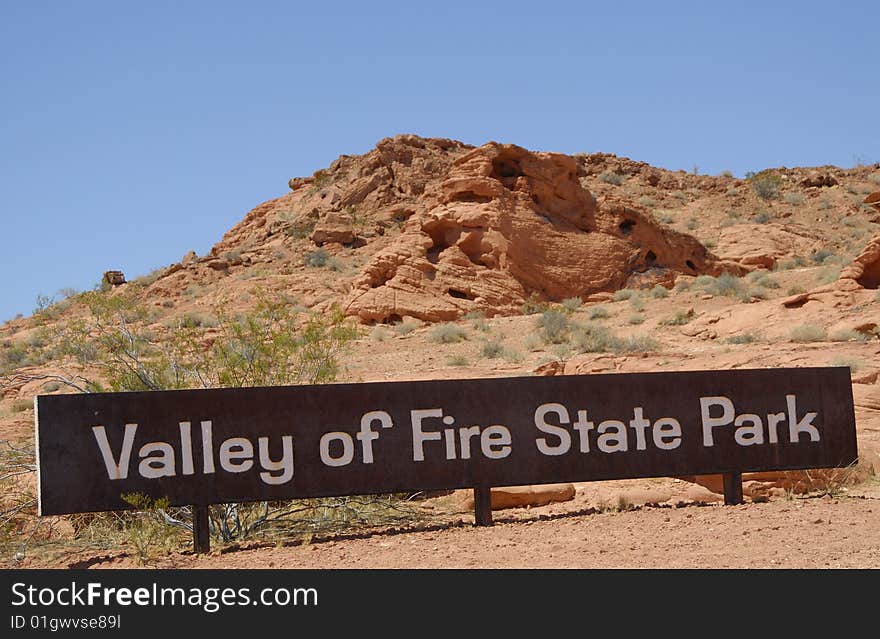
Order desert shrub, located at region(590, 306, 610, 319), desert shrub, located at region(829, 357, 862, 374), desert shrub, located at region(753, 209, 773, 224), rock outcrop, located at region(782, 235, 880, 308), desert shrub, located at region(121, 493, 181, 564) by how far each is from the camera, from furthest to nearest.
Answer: desert shrub, located at region(753, 209, 773, 224) < desert shrub, located at region(590, 306, 610, 319) < rock outcrop, located at region(782, 235, 880, 308) < desert shrub, located at region(829, 357, 862, 374) < desert shrub, located at region(121, 493, 181, 564)

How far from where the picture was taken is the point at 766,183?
5119 cm

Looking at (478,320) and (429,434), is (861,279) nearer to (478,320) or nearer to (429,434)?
(478,320)

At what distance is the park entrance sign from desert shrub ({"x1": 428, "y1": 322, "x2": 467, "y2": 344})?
15.4 meters

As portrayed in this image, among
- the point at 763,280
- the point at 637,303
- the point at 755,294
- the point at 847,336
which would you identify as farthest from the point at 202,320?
→ the point at 847,336

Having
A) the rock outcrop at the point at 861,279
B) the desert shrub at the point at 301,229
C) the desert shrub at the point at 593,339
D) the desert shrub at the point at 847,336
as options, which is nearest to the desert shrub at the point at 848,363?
the desert shrub at the point at 847,336

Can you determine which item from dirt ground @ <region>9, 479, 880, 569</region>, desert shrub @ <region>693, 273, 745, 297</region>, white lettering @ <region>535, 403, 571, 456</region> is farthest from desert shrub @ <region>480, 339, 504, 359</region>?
white lettering @ <region>535, 403, 571, 456</region>

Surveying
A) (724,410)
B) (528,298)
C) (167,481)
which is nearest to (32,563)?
(167,481)

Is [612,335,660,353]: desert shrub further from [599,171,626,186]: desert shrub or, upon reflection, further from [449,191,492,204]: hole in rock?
[599,171,626,186]: desert shrub

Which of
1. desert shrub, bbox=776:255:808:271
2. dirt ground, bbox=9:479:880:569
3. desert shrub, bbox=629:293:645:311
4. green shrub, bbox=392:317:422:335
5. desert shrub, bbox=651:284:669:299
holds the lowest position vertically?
dirt ground, bbox=9:479:880:569

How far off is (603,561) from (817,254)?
3069 cm

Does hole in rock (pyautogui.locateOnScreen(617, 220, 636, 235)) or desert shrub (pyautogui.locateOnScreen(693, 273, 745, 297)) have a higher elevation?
hole in rock (pyautogui.locateOnScreen(617, 220, 636, 235))

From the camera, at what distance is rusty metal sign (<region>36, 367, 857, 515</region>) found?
24.9ft
